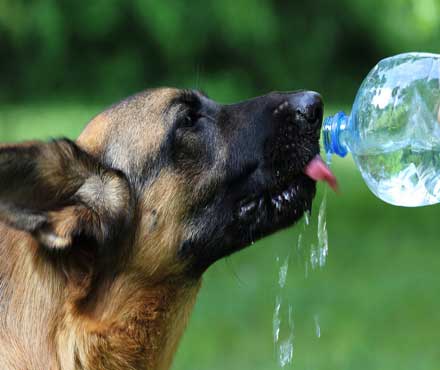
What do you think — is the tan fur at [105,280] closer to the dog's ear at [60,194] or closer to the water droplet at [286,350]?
the dog's ear at [60,194]

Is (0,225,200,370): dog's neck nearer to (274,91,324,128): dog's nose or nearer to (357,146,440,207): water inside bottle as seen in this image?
(274,91,324,128): dog's nose

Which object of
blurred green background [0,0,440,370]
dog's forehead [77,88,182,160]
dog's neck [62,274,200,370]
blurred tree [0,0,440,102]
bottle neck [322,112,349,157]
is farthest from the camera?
blurred tree [0,0,440,102]

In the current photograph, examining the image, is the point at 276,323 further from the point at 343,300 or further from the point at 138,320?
the point at 138,320

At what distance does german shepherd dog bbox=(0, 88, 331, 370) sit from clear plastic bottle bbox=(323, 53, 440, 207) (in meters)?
0.51

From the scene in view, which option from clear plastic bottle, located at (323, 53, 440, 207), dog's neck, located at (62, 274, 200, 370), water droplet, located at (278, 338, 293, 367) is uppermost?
clear plastic bottle, located at (323, 53, 440, 207)

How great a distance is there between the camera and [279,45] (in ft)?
68.8

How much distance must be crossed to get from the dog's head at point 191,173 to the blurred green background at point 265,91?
3.83 feet

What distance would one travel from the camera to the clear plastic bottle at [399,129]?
497cm

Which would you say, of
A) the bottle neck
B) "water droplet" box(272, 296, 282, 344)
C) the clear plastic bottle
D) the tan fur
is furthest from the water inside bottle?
the tan fur

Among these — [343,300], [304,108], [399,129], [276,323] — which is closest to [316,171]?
[304,108]

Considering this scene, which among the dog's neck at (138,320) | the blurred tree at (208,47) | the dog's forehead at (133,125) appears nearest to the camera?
the dog's neck at (138,320)

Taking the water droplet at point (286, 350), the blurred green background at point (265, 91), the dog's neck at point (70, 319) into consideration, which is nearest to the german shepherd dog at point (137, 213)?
the dog's neck at point (70, 319)

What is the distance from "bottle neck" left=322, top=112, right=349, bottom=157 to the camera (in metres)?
4.96

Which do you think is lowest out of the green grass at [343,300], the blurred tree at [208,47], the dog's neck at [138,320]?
the blurred tree at [208,47]
